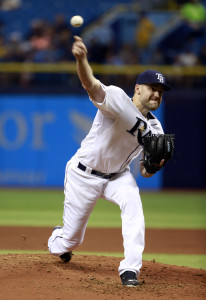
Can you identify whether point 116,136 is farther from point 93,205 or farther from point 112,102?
point 93,205

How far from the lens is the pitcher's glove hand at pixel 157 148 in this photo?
4.80m

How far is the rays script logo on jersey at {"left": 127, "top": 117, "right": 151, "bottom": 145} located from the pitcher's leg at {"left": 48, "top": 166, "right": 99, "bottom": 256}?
1.75 ft

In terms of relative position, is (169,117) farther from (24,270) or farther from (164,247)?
(24,270)

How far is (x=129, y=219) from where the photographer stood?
188 inches

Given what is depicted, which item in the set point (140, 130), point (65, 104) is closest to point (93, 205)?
point (140, 130)

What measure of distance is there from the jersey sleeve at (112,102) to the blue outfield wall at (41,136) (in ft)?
28.0

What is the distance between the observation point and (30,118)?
13.4m

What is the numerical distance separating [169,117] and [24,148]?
133 inches

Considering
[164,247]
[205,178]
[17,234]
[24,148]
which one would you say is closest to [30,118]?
[24,148]

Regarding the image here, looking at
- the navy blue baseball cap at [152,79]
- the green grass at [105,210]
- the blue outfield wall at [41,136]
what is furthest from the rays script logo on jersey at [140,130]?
the blue outfield wall at [41,136]

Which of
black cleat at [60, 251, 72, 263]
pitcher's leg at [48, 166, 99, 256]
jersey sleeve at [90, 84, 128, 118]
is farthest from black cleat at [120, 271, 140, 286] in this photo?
jersey sleeve at [90, 84, 128, 118]

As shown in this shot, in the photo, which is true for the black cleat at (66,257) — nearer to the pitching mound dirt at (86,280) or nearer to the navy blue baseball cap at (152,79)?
the pitching mound dirt at (86,280)

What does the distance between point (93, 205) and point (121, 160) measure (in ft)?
1.56

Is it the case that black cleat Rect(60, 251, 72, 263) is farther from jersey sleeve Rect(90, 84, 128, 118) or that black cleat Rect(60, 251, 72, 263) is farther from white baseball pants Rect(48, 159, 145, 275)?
jersey sleeve Rect(90, 84, 128, 118)
